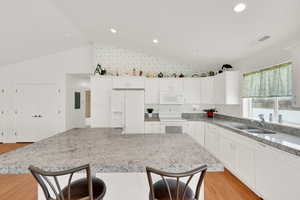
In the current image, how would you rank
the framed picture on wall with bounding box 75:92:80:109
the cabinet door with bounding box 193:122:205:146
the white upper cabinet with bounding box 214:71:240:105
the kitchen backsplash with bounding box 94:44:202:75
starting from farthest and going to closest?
the framed picture on wall with bounding box 75:92:80:109, the kitchen backsplash with bounding box 94:44:202:75, the cabinet door with bounding box 193:122:205:146, the white upper cabinet with bounding box 214:71:240:105

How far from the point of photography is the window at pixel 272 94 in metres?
2.29

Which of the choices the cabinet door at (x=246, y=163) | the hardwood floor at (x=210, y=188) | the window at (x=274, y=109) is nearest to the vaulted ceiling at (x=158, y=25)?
the window at (x=274, y=109)

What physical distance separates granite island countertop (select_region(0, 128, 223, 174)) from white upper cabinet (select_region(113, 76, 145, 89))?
2556 mm

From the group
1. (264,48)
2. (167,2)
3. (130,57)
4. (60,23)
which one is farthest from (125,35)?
(264,48)

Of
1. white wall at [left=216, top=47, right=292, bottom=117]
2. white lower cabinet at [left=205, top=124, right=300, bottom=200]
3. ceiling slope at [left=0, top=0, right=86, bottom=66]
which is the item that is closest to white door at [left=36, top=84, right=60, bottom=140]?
ceiling slope at [left=0, top=0, right=86, bottom=66]

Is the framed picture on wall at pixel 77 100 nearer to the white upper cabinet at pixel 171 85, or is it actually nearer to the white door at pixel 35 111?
the white door at pixel 35 111

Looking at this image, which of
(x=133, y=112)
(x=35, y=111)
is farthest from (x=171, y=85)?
(x=35, y=111)

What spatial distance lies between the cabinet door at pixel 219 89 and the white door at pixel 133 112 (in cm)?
190

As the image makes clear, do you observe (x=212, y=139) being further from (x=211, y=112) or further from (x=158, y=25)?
(x=158, y=25)

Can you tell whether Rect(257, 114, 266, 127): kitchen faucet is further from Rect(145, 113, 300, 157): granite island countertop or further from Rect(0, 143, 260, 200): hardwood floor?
Rect(0, 143, 260, 200): hardwood floor

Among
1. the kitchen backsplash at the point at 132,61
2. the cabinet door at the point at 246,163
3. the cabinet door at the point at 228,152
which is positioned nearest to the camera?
the cabinet door at the point at 246,163

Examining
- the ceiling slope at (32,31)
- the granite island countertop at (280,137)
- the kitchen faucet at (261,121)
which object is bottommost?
the granite island countertop at (280,137)

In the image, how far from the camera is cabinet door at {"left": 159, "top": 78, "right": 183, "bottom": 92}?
13.6 feet

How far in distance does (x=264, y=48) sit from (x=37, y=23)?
446 cm
